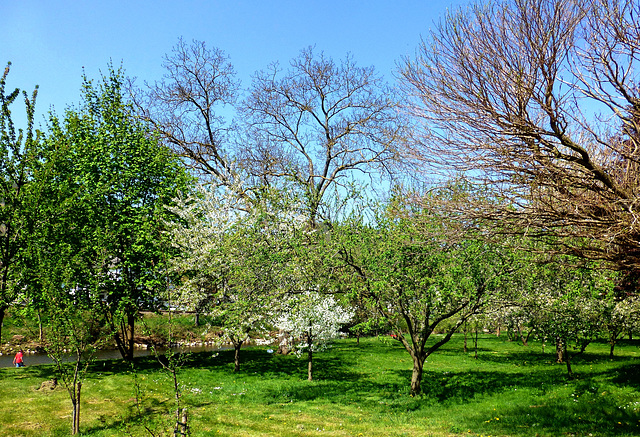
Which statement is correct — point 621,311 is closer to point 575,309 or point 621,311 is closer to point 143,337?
point 575,309

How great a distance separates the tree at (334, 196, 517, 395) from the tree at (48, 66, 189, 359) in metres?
7.89

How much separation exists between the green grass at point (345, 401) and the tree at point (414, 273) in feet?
7.33

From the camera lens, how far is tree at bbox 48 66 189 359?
54.0 ft

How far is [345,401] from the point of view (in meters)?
13.5

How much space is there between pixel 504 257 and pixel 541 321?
13.7ft

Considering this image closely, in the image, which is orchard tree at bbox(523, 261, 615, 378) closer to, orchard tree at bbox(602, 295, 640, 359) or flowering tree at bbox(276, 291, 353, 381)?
orchard tree at bbox(602, 295, 640, 359)

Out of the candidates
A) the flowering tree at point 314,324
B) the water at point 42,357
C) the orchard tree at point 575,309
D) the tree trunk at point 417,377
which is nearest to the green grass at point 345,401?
the tree trunk at point 417,377

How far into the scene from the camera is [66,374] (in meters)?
10.0

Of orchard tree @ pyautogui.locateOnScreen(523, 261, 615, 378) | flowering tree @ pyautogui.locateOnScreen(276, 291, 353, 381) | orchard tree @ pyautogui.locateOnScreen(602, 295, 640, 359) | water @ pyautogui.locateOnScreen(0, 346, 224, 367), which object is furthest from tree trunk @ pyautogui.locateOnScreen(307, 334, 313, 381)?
orchard tree @ pyautogui.locateOnScreen(602, 295, 640, 359)

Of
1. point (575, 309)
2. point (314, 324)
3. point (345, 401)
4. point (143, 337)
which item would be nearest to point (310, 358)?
point (314, 324)

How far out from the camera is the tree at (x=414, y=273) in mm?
12070

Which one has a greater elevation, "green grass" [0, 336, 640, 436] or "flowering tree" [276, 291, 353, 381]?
"flowering tree" [276, 291, 353, 381]

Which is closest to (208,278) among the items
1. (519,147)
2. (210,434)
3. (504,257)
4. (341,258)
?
(341,258)

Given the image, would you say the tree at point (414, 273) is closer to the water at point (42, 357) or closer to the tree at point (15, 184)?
the tree at point (15, 184)
